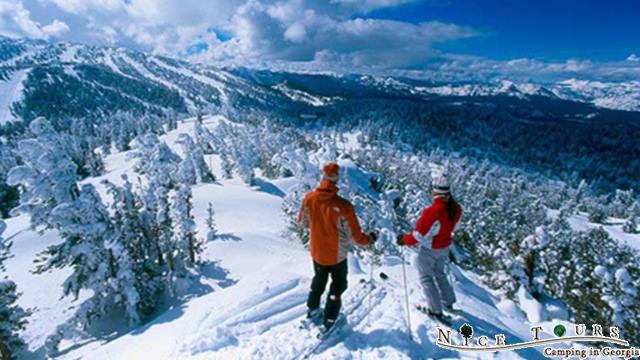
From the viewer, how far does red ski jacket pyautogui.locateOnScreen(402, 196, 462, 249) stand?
5.91m

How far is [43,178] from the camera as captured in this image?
47.0ft

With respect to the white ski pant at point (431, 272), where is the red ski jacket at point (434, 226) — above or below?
above

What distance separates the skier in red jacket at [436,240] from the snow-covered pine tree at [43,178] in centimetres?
1519

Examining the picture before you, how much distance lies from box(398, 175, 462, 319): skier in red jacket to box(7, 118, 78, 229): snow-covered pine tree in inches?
598

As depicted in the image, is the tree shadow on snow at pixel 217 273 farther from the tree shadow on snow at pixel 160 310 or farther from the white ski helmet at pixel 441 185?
the white ski helmet at pixel 441 185

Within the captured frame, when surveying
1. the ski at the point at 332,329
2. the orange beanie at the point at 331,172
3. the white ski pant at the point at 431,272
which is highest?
the orange beanie at the point at 331,172

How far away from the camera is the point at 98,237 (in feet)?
52.2

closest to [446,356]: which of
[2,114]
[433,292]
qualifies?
[433,292]

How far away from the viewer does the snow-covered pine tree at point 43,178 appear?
14227 mm

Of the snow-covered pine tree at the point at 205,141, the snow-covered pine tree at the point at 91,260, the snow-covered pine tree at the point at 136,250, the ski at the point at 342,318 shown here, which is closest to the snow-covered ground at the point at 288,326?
the ski at the point at 342,318

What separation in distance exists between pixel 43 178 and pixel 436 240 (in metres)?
16.3

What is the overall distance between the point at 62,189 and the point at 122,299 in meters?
6.17

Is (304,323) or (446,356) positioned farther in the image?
(304,323)

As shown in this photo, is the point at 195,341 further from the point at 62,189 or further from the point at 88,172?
the point at 88,172
